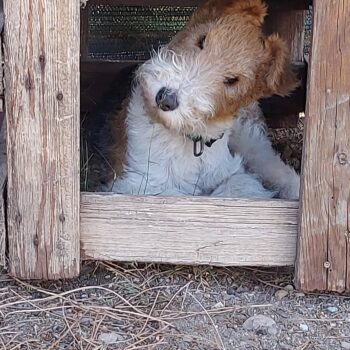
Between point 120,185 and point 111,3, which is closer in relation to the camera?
point 120,185

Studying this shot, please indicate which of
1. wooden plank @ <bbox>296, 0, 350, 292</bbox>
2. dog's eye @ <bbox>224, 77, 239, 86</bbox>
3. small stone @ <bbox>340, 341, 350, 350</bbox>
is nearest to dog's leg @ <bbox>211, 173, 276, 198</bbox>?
dog's eye @ <bbox>224, 77, 239, 86</bbox>

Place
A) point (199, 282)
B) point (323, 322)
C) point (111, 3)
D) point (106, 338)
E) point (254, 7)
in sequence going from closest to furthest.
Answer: point (106, 338)
point (323, 322)
point (199, 282)
point (254, 7)
point (111, 3)

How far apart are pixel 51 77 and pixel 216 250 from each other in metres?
0.99

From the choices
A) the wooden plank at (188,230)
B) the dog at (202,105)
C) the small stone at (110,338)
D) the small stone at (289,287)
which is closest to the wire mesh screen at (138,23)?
the dog at (202,105)

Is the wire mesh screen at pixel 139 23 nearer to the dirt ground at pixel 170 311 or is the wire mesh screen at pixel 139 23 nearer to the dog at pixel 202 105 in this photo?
the dog at pixel 202 105

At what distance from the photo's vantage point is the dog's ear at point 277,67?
3.56 meters

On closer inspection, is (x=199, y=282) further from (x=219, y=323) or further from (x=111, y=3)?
(x=111, y=3)

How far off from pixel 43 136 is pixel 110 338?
0.83m

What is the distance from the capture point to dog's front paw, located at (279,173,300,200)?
13.0 feet

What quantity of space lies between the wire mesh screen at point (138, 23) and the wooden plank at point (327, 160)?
252cm

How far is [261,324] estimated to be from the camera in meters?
2.93

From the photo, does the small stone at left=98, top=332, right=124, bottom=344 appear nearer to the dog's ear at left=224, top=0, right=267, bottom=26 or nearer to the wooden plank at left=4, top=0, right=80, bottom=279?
the wooden plank at left=4, top=0, right=80, bottom=279

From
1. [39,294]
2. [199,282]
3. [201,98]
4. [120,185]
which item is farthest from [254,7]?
[39,294]

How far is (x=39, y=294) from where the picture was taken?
3.08 m
